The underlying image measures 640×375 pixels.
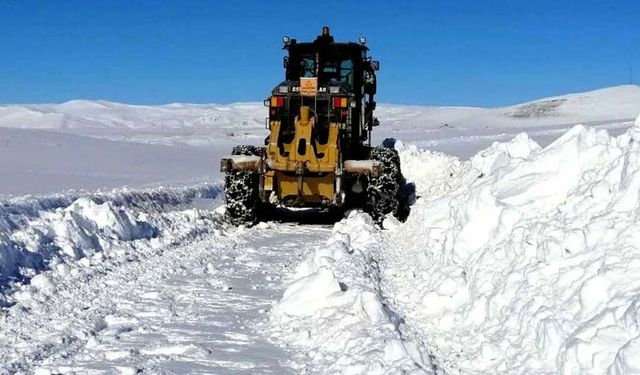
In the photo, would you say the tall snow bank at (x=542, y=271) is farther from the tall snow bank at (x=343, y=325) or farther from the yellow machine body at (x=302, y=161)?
the yellow machine body at (x=302, y=161)

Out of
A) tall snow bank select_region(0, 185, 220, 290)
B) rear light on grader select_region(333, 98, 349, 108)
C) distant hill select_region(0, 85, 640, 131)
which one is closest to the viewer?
tall snow bank select_region(0, 185, 220, 290)

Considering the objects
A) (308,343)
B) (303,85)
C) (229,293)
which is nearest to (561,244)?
(308,343)

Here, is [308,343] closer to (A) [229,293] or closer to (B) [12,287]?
(A) [229,293]

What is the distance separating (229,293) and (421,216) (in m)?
4.37

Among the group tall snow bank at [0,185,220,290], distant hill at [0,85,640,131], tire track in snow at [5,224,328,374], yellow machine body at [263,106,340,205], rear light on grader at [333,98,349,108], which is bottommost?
tire track in snow at [5,224,328,374]

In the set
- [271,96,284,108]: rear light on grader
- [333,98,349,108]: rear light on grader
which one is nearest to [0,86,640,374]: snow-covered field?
[333,98,349,108]: rear light on grader

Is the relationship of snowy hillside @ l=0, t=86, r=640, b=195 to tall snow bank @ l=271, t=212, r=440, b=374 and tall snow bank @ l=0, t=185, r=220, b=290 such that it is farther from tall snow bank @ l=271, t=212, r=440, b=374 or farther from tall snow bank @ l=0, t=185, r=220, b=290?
tall snow bank @ l=271, t=212, r=440, b=374

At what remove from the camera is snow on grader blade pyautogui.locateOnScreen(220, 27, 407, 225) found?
12.8m

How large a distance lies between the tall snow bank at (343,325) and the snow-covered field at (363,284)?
18mm

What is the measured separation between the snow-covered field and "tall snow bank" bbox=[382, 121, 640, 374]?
15mm

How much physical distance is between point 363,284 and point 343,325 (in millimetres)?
1605

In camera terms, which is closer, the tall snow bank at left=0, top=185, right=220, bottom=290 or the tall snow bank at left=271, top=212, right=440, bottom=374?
the tall snow bank at left=271, top=212, right=440, bottom=374

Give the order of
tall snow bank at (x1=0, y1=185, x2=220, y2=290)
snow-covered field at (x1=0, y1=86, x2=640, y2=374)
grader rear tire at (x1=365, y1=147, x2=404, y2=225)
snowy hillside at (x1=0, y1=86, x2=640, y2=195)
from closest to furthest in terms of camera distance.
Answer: snow-covered field at (x1=0, y1=86, x2=640, y2=374), tall snow bank at (x1=0, y1=185, x2=220, y2=290), grader rear tire at (x1=365, y1=147, x2=404, y2=225), snowy hillside at (x1=0, y1=86, x2=640, y2=195)

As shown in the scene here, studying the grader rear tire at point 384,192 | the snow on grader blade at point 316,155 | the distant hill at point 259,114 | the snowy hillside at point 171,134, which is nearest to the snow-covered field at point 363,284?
the grader rear tire at point 384,192
